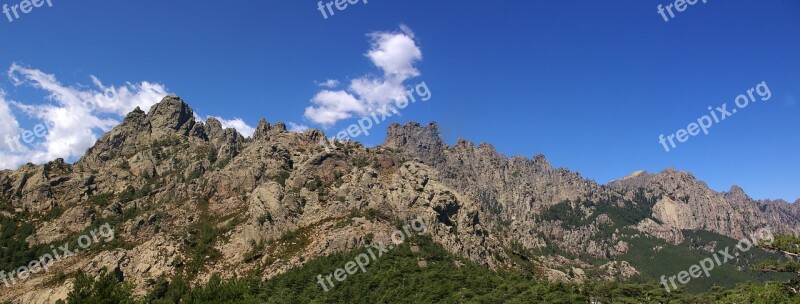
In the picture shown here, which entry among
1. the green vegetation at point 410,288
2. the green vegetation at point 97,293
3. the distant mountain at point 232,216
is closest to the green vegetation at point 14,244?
the distant mountain at point 232,216

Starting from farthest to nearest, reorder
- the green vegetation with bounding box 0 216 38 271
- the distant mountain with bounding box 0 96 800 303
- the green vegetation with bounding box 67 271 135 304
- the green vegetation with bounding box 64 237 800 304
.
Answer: the green vegetation with bounding box 0 216 38 271
the distant mountain with bounding box 0 96 800 303
the green vegetation with bounding box 64 237 800 304
the green vegetation with bounding box 67 271 135 304

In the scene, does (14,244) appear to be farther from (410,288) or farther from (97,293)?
(410,288)

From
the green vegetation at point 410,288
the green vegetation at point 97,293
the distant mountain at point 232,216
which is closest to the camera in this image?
the green vegetation at point 97,293

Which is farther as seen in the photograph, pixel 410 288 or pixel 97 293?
pixel 410 288

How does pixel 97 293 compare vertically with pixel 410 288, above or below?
above

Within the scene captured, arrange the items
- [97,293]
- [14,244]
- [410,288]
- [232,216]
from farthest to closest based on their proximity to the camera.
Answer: [232,216]
[14,244]
[410,288]
[97,293]

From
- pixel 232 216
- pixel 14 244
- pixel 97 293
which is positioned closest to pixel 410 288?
pixel 97 293

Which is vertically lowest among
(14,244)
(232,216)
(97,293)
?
(97,293)

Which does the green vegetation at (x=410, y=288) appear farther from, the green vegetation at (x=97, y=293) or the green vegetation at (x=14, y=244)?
the green vegetation at (x=14, y=244)

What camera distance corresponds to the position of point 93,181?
196 metres

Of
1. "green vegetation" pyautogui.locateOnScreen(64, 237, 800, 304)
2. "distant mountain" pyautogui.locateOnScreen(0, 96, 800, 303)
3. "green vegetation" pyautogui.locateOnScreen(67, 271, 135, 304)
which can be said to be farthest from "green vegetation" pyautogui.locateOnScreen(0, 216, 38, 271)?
"green vegetation" pyautogui.locateOnScreen(67, 271, 135, 304)

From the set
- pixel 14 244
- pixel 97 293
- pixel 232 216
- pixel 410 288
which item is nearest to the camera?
pixel 97 293

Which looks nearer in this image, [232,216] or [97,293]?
[97,293]

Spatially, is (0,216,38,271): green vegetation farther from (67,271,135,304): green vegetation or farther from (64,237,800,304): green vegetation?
(67,271,135,304): green vegetation
